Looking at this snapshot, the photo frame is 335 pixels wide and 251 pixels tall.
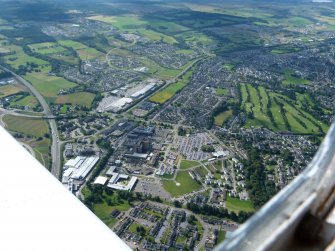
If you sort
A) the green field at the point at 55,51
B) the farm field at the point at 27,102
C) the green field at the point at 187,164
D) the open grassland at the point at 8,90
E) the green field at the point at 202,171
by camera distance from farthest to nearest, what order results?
the green field at the point at 55,51 < the open grassland at the point at 8,90 < the farm field at the point at 27,102 < the green field at the point at 187,164 < the green field at the point at 202,171

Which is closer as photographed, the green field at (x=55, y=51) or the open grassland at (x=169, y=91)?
→ the open grassland at (x=169, y=91)

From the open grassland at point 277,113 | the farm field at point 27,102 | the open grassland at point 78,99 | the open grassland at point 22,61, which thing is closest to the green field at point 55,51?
the open grassland at point 22,61

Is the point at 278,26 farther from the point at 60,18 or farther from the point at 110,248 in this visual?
the point at 110,248

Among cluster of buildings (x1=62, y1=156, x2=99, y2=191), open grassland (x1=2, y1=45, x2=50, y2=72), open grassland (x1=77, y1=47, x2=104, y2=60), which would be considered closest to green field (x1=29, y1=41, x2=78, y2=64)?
open grassland (x1=77, y1=47, x2=104, y2=60)

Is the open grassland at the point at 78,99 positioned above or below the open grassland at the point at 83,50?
below

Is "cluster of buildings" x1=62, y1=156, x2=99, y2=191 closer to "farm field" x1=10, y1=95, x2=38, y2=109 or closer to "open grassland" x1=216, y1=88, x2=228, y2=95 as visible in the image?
"farm field" x1=10, y1=95, x2=38, y2=109

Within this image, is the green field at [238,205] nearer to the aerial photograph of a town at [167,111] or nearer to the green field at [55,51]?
the aerial photograph of a town at [167,111]
